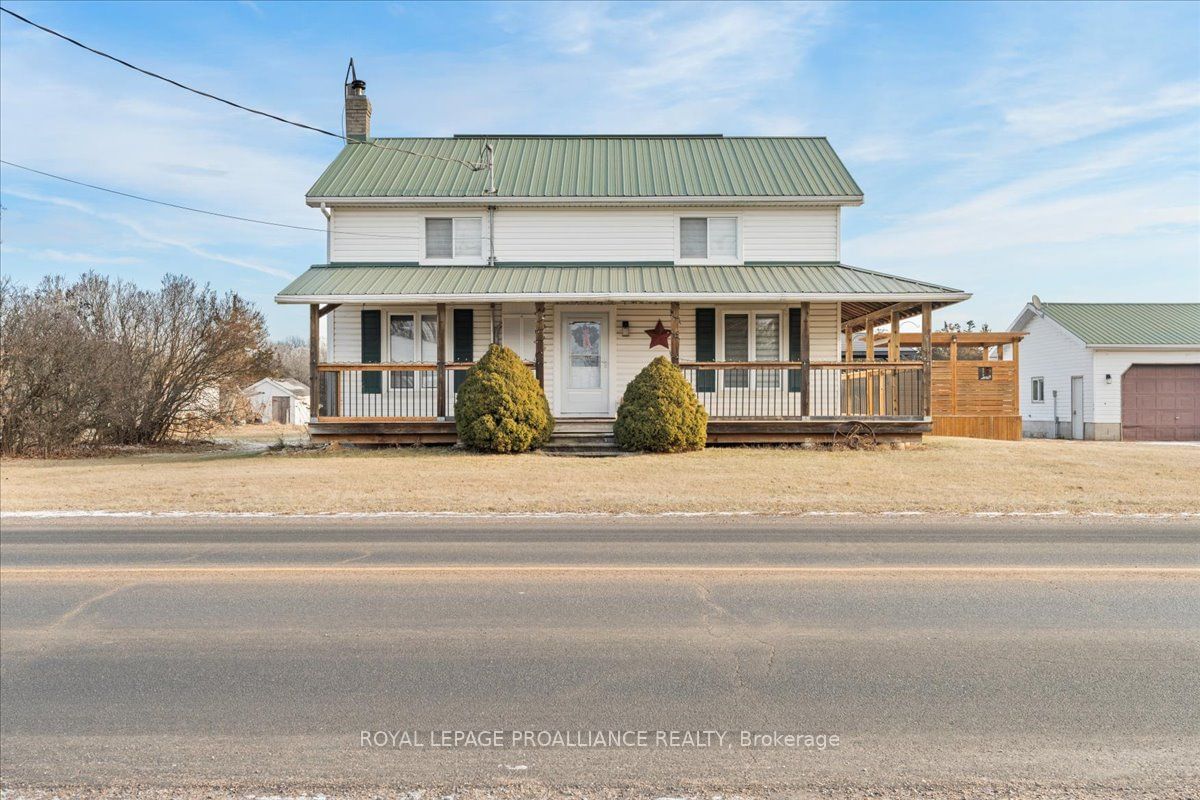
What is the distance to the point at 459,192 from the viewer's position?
67.7 ft

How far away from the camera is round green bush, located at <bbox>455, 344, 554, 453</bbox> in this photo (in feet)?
55.7

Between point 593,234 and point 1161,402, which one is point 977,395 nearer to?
point 1161,402

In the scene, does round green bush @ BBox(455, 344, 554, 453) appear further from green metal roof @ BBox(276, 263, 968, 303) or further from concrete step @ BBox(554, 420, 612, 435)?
green metal roof @ BBox(276, 263, 968, 303)

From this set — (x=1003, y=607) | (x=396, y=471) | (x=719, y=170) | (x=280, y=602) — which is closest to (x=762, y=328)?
(x=719, y=170)

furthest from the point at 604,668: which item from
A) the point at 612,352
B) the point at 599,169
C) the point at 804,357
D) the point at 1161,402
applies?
Result: the point at 1161,402

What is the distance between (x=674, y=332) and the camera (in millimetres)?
18234

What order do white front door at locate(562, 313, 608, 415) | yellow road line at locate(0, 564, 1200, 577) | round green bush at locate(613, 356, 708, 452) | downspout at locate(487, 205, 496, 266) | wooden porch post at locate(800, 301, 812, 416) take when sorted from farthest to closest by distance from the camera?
downspout at locate(487, 205, 496, 266)
white front door at locate(562, 313, 608, 415)
wooden porch post at locate(800, 301, 812, 416)
round green bush at locate(613, 356, 708, 452)
yellow road line at locate(0, 564, 1200, 577)

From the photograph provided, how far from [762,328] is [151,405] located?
16611mm

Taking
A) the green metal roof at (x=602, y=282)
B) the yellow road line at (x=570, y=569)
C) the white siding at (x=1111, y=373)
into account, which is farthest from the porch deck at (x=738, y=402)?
the white siding at (x=1111, y=373)

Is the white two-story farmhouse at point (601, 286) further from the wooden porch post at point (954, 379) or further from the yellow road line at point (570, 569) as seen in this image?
the yellow road line at point (570, 569)

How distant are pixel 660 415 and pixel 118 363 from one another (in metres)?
14.3

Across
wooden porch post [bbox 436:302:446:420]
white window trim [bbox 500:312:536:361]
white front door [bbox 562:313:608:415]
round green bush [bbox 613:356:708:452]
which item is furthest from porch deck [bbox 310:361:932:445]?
white window trim [bbox 500:312:536:361]

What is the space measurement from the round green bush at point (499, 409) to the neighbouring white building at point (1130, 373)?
20824mm

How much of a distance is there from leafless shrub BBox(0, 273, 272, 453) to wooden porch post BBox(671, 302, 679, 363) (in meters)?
13.4
